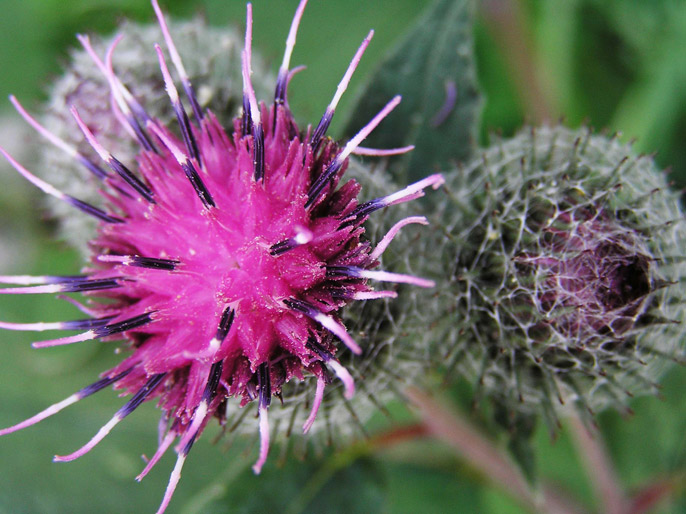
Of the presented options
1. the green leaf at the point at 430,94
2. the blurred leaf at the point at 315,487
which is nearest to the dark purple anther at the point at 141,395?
the blurred leaf at the point at 315,487

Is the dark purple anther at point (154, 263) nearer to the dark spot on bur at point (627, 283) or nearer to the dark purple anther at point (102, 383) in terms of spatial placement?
the dark purple anther at point (102, 383)

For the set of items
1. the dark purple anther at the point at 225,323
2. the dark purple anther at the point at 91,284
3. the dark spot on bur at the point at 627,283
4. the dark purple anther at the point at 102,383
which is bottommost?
the dark spot on bur at the point at 627,283

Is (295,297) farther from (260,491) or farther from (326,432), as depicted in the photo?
(260,491)

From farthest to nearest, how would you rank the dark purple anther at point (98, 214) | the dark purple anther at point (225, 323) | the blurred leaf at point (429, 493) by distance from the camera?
the blurred leaf at point (429, 493) < the dark purple anther at point (98, 214) < the dark purple anther at point (225, 323)

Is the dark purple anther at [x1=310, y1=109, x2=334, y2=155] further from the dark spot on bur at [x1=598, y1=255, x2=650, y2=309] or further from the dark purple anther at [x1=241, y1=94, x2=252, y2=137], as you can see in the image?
the dark spot on bur at [x1=598, y1=255, x2=650, y2=309]

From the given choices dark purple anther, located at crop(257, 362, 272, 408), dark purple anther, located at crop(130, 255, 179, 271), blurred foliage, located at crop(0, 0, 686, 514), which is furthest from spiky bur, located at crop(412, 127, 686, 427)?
dark purple anther, located at crop(130, 255, 179, 271)
